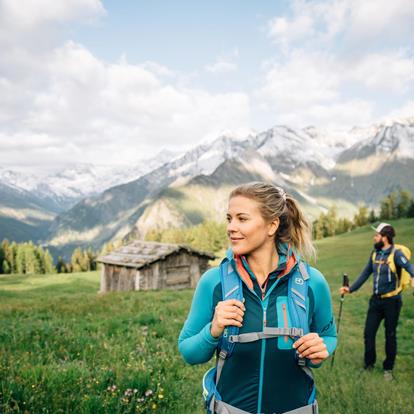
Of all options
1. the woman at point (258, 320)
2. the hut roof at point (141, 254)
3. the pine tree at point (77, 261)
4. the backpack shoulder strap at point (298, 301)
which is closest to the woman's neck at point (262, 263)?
the woman at point (258, 320)

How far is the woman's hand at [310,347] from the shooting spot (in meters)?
2.77

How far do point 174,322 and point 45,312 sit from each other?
177 inches

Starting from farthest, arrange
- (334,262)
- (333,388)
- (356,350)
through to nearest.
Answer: (334,262)
(356,350)
(333,388)

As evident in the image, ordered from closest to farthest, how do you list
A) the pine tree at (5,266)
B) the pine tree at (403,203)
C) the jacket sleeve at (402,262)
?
the jacket sleeve at (402,262) → the pine tree at (403,203) → the pine tree at (5,266)

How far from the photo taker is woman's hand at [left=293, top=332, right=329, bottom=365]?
9.09ft

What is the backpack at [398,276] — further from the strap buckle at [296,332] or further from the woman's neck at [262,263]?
the strap buckle at [296,332]

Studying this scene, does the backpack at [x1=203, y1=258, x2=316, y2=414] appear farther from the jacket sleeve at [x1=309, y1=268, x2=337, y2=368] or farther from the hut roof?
the hut roof

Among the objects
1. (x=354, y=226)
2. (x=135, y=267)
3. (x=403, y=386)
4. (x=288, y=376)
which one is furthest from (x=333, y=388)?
(x=354, y=226)

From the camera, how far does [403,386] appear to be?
6770 mm

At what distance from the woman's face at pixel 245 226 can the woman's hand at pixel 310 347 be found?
80cm

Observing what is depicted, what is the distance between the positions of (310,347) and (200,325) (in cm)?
91

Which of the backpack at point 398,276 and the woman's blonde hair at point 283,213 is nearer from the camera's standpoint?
the woman's blonde hair at point 283,213

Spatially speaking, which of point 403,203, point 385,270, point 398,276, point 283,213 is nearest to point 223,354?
point 283,213

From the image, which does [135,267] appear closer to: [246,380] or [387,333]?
[387,333]
